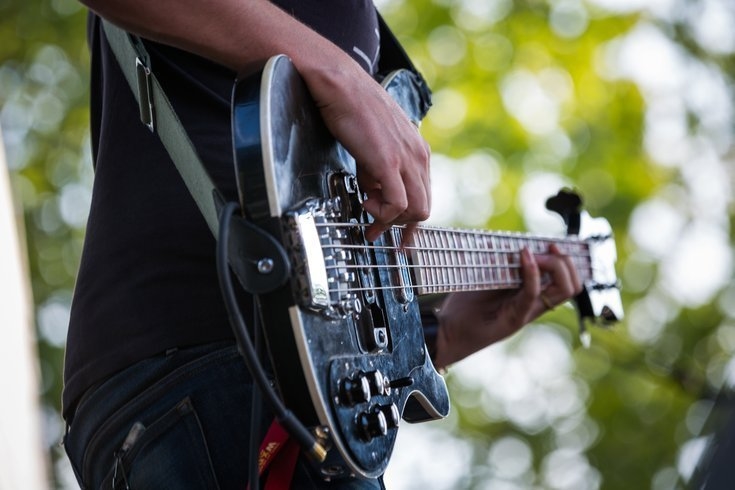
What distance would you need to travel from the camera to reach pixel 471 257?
221 centimetres

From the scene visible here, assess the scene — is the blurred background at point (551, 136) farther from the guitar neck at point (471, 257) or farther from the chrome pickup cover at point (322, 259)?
the chrome pickup cover at point (322, 259)

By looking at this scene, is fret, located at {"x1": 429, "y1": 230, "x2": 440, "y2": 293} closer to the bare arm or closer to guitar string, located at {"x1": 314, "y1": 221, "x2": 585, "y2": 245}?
guitar string, located at {"x1": 314, "y1": 221, "x2": 585, "y2": 245}

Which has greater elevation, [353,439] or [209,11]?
[209,11]

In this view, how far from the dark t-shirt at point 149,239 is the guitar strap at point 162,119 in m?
0.03

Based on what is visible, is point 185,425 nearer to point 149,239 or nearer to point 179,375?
point 179,375

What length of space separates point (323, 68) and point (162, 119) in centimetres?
26

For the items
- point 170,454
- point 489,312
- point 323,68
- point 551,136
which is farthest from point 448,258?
point 551,136

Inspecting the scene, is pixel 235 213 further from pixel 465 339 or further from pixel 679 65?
pixel 679 65

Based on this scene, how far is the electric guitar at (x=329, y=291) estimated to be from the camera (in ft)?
4.49

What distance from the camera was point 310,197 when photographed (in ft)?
4.85

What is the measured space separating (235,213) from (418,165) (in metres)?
0.33

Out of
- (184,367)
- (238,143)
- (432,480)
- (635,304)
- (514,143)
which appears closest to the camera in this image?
(238,143)

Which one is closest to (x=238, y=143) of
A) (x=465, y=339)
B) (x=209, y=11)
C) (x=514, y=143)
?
(x=209, y=11)

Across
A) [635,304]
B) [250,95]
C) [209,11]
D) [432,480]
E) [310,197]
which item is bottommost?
[432,480]
